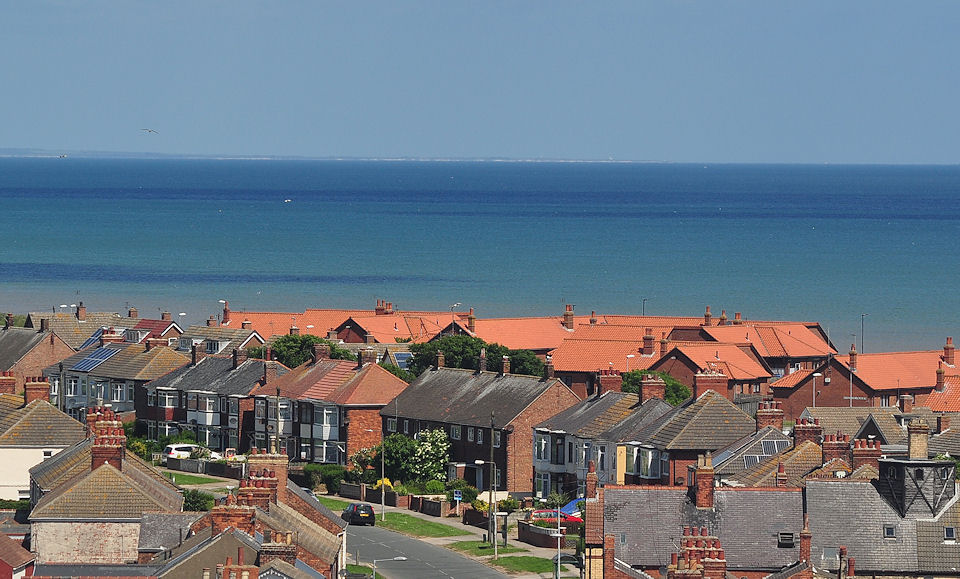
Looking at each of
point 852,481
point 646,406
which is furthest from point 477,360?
point 852,481

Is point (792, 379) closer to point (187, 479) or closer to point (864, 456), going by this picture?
point (187, 479)

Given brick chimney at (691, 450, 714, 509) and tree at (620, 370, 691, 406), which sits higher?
tree at (620, 370, 691, 406)

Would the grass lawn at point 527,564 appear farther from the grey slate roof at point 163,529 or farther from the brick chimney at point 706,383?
the grey slate roof at point 163,529

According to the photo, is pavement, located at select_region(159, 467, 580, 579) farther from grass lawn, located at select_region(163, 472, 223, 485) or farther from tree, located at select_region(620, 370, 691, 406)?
tree, located at select_region(620, 370, 691, 406)

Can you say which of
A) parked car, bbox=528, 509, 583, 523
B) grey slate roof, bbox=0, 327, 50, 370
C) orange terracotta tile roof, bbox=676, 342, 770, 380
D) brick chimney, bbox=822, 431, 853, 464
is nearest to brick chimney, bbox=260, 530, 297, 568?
brick chimney, bbox=822, 431, 853, 464

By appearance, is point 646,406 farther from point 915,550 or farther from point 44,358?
point 44,358

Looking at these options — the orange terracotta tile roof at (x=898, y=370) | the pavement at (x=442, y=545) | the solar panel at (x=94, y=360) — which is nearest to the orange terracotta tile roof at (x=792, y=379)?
the orange terracotta tile roof at (x=898, y=370)

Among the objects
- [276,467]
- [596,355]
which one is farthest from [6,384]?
[596,355]
